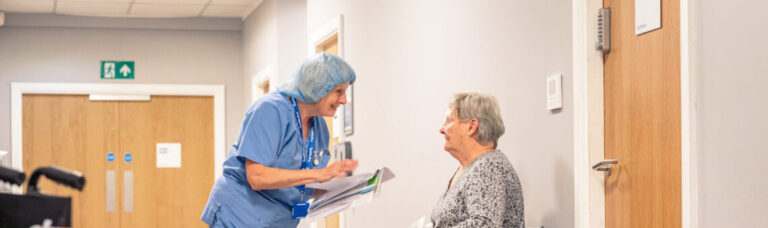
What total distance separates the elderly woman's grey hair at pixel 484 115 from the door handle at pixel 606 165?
288 mm

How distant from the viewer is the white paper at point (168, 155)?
26.3ft

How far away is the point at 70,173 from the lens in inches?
44.7

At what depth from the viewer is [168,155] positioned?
804 cm

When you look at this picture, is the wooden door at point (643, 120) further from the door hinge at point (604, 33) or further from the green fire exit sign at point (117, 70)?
the green fire exit sign at point (117, 70)

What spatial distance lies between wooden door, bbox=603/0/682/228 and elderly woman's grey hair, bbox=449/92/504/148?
1.00 ft

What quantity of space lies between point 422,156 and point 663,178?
156cm

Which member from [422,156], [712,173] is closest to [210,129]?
[422,156]

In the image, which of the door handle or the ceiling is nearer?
the door handle

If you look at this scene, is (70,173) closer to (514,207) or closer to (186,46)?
(514,207)

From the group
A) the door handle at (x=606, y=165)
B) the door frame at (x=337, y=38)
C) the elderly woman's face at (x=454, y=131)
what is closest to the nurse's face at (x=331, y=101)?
the elderly woman's face at (x=454, y=131)

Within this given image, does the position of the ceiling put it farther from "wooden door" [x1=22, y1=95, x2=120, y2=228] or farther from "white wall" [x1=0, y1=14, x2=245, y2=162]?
"wooden door" [x1=22, y1=95, x2=120, y2=228]

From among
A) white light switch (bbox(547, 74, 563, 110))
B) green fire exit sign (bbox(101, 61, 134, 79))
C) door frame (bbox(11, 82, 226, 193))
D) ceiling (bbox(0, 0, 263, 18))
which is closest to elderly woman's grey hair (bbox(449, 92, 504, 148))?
white light switch (bbox(547, 74, 563, 110))

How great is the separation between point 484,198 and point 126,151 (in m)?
6.22

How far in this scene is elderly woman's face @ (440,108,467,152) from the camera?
98.6 inches
